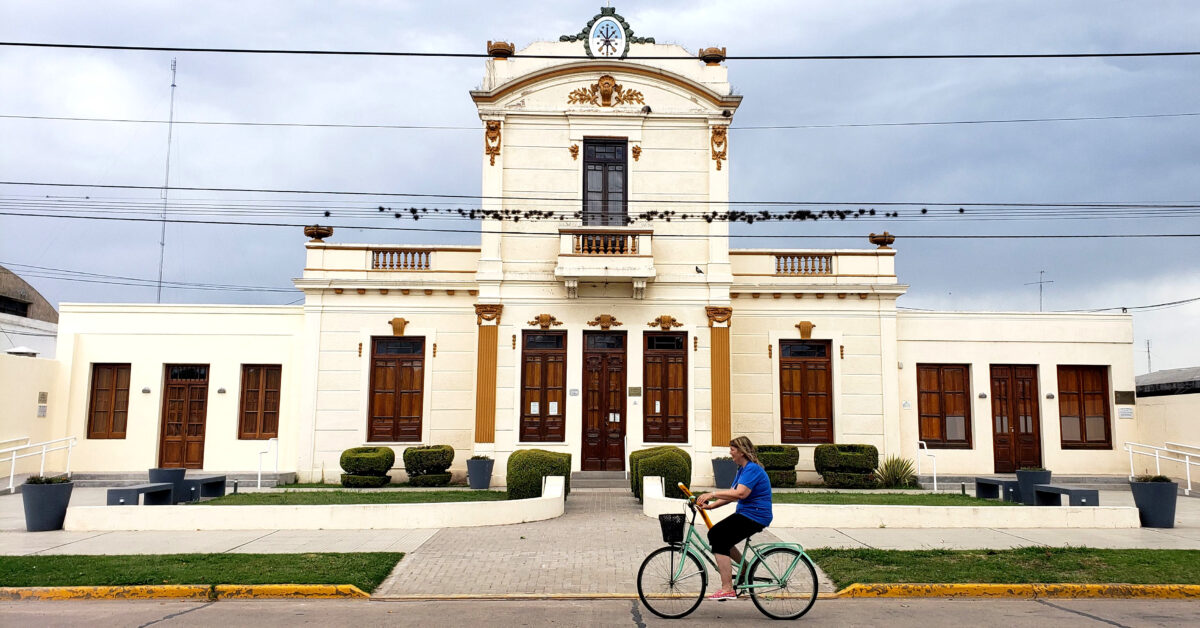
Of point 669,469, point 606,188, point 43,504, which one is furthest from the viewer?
point 606,188

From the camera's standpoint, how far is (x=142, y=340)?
21.5m

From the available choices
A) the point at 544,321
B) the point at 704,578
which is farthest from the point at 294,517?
the point at 704,578

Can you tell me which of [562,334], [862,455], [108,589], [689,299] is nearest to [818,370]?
[862,455]

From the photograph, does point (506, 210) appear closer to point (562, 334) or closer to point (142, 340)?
point (562, 334)

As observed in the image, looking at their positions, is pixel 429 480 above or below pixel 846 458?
below

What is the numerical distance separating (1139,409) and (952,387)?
4.94m

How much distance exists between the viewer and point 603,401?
1998 cm

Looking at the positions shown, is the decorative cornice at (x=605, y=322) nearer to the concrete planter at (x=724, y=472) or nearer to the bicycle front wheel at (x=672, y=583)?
the concrete planter at (x=724, y=472)

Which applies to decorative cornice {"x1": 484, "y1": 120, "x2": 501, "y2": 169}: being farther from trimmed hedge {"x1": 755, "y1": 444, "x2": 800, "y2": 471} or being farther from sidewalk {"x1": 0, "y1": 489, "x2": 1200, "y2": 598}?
sidewalk {"x1": 0, "y1": 489, "x2": 1200, "y2": 598}

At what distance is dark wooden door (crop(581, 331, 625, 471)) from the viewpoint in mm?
19719

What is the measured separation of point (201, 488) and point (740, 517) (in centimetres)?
1220

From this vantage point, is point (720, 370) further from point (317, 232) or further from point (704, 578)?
point (704, 578)

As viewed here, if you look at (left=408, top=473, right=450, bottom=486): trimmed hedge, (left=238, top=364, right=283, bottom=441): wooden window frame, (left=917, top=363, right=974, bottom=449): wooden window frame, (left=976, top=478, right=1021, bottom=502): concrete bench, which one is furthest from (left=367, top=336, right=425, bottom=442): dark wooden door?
(left=976, top=478, right=1021, bottom=502): concrete bench

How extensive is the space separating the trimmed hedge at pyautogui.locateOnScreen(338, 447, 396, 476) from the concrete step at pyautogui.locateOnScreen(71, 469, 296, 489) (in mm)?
Result: 2002
